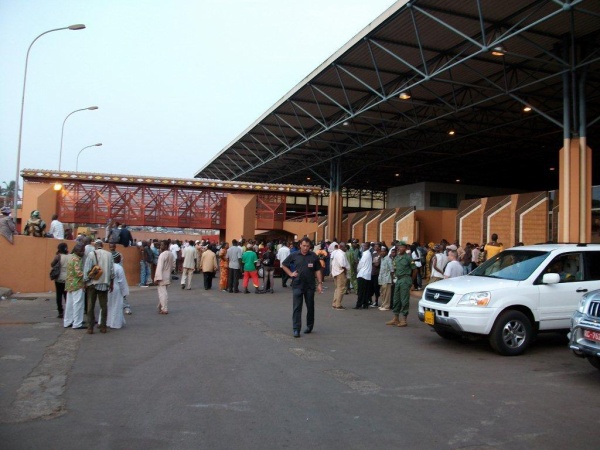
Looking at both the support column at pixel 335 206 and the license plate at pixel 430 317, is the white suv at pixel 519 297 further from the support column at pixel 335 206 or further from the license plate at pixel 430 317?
the support column at pixel 335 206

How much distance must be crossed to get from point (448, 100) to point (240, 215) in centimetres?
1320

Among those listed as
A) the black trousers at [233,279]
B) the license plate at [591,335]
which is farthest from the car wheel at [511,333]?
the black trousers at [233,279]

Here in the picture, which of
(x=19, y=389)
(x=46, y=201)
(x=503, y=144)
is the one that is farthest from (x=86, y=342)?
(x=503, y=144)

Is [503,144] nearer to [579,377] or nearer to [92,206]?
[92,206]

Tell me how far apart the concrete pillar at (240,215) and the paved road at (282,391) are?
2076 cm

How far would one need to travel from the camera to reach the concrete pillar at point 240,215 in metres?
32.2

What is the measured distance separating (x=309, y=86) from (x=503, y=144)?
47.3 feet

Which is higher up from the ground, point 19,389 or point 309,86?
point 309,86

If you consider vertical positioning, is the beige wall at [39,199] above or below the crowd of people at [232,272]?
above

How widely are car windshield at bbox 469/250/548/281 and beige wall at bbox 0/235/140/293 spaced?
12641mm

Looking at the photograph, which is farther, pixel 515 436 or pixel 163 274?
pixel 163 274

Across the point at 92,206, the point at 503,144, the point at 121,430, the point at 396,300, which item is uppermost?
the point at 503,144

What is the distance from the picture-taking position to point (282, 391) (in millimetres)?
6605

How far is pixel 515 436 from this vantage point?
17.0 ft
